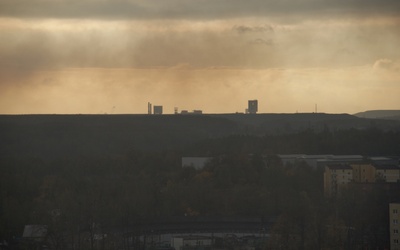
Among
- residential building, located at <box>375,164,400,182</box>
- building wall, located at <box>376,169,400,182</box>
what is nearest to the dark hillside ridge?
residential building, located at <box>375,164,400,182</box>

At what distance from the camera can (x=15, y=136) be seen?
6894 cm

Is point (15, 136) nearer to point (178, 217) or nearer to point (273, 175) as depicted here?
point (273, 175)

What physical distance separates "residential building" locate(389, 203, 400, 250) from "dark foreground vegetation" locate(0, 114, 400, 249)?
9.9 inches

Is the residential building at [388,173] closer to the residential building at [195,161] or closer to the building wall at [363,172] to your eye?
the building wall at [363,172]

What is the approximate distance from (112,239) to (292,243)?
4262 mm

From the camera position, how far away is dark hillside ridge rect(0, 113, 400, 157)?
69062 millimetres

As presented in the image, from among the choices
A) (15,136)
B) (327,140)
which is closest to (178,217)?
Answer: (327,140)

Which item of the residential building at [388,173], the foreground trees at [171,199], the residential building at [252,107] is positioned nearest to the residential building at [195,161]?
the foreground trees at [171,199]

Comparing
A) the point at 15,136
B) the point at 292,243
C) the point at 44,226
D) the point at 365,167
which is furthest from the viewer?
the point at 15,136

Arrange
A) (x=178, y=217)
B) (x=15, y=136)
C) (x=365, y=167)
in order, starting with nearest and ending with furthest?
(x=178, y=217), (x=365, y=167), (x=15, y=136)

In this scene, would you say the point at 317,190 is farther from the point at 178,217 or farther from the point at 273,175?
the point at 178,217

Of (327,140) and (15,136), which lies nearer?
(327,140)

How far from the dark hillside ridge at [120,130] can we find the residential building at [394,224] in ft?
88.9

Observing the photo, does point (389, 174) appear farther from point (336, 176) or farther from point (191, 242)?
point (191, 242)
